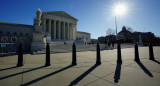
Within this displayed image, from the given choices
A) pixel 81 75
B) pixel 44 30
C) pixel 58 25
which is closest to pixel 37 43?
pixel 81 75

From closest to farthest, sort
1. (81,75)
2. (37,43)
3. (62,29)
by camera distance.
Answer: (81,75)
(37,43)
(62,29)

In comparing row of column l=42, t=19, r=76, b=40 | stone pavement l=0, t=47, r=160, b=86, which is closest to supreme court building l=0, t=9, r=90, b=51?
row of column l=42, t=19, r=76, b=40

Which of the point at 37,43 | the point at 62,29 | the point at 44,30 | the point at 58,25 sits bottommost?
the point at 37,43

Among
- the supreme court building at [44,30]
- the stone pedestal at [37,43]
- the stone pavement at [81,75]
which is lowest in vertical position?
the stone pavement at [81,75]

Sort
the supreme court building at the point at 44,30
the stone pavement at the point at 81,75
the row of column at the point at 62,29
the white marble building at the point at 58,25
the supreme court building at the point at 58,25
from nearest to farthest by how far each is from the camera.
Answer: the stone pavement at the point at 81,75 → the supreme court building at the point at 44,30 → the white marble building at the point at 58,25 → the supreme court building at the point at 58,25 → the row of column at the point at 62,29

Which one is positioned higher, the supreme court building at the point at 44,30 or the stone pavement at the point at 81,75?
the supreme court building at the point at 44,30

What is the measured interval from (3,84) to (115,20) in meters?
37.2

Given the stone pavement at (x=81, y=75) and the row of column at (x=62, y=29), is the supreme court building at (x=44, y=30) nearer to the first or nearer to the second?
the row of column at (x=62, y=29)

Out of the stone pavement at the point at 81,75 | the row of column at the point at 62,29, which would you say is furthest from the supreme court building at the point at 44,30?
the stone pavement at the point at 81,75

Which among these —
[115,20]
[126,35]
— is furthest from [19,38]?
[126,35]

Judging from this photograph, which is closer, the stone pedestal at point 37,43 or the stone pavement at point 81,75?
the stone pavement at point 81,75

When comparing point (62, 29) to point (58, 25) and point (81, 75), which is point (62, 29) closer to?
point (58, 25)

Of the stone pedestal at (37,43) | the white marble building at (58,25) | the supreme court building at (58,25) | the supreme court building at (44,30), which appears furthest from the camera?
the supreme court building at (58,25)

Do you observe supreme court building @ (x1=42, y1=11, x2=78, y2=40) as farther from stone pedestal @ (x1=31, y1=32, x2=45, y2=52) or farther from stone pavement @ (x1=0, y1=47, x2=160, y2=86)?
stone pavement @ (x1=0, y1=47, x2=160, y2=86)
